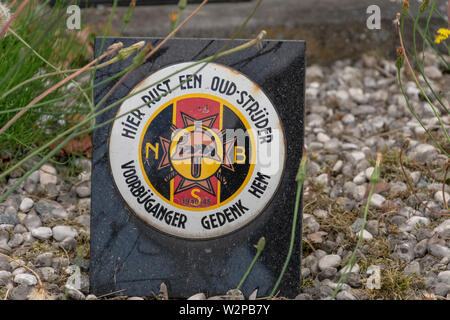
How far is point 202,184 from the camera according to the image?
53.6 inches

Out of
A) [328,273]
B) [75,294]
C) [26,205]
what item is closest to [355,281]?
[328,273]

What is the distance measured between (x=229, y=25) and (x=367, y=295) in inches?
79.4

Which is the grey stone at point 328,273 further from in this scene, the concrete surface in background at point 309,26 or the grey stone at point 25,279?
the concrete surface in background at point 309,26

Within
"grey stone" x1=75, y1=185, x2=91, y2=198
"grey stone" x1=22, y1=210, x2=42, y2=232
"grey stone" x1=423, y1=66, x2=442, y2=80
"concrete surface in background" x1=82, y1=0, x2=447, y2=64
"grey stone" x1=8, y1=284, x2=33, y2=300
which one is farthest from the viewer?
"concrete surface in background" x1=82, y1=0, x2=447, y2=64

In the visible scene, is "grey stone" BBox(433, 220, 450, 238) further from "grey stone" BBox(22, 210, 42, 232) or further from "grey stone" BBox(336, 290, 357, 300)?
"grey stone" BBox(22, 210, 42, 232)

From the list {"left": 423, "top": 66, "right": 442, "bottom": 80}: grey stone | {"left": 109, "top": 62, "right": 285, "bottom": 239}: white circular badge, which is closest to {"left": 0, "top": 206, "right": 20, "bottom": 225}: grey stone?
{"left": 109, "top": 62, "right": 285, "bottom": 239}: white circular badge

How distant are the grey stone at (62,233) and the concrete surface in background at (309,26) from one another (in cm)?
162

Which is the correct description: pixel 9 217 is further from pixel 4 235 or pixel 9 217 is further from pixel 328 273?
pixel 328 273

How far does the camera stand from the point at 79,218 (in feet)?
5.72

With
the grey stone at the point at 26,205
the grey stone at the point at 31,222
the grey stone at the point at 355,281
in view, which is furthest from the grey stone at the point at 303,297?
the grey stone at the point at 26,205

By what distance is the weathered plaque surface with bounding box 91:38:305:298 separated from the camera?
136 centimetres
